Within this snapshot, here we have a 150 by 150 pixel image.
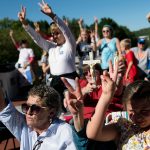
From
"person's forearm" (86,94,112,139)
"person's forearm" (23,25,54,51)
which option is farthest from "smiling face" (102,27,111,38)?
"person's forearm" (86,94,112,139)

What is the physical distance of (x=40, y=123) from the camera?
257 centimetres

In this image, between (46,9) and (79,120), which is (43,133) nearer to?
(79,120)

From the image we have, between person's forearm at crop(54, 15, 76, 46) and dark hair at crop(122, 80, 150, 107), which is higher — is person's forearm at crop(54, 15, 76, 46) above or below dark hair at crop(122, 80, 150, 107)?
above

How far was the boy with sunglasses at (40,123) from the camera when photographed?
8.11 feet

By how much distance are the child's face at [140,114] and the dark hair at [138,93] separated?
0.09 feet

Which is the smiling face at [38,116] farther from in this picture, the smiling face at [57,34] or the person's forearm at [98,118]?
the smiling face at [57,34]

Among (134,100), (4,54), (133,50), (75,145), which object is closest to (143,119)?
(134,100)

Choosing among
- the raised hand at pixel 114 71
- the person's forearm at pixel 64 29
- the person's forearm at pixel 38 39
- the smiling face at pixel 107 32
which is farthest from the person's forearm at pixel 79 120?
the smiling face at pixel 107 32

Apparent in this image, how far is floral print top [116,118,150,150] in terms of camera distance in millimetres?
2297

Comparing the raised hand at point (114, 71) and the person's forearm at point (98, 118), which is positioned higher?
the raised hand at point (114, 71)

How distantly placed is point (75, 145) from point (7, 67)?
791cm

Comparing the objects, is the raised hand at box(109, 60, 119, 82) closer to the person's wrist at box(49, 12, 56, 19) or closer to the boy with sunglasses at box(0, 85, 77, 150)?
the boy with sunglasses at box(0, 85, 77, 150)

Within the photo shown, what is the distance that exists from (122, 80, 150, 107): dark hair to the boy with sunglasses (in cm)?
45

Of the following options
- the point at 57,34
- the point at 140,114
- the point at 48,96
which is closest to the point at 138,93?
the point at 140,114
